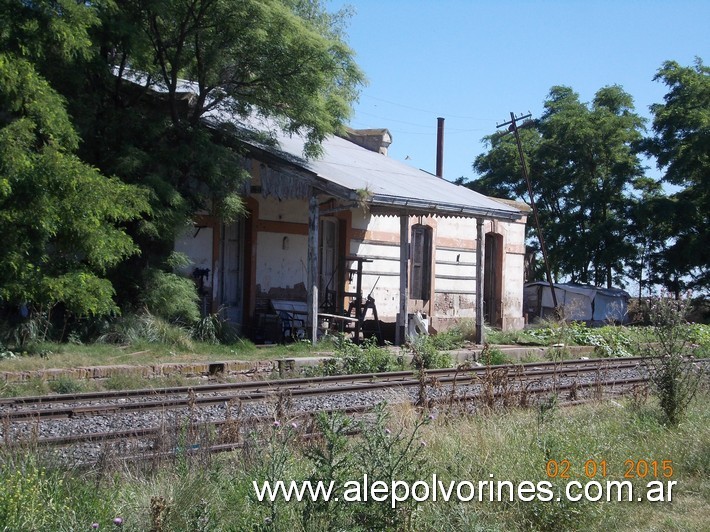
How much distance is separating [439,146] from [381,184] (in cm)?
2126

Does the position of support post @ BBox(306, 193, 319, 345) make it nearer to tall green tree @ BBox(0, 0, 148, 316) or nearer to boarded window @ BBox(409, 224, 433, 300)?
tall green tree @ BBox(0, 0, 148, 316)

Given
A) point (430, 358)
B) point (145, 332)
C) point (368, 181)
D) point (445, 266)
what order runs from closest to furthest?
point (145, 332) → point (430, 358) → point (368, 181) → point (445, 266)

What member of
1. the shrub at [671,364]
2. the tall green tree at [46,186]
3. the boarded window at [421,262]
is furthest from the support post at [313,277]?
the shrub at [671,364]

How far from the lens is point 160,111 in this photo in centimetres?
1655

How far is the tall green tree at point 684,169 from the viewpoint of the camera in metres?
31.7

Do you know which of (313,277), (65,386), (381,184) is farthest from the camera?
(381,184)

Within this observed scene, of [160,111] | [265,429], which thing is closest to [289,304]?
[160,111]

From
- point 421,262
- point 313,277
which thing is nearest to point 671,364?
point 313,277

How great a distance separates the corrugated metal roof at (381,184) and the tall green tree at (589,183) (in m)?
13.6

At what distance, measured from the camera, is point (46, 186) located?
12.5 metres

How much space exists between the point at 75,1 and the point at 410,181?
409 inches

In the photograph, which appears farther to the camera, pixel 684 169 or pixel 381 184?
pixel 684 169

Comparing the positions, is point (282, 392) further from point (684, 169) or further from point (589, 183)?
point (589, 183)

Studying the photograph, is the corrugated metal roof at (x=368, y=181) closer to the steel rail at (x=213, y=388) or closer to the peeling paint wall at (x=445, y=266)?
the peeling paint wall at (x=445, y=266)
